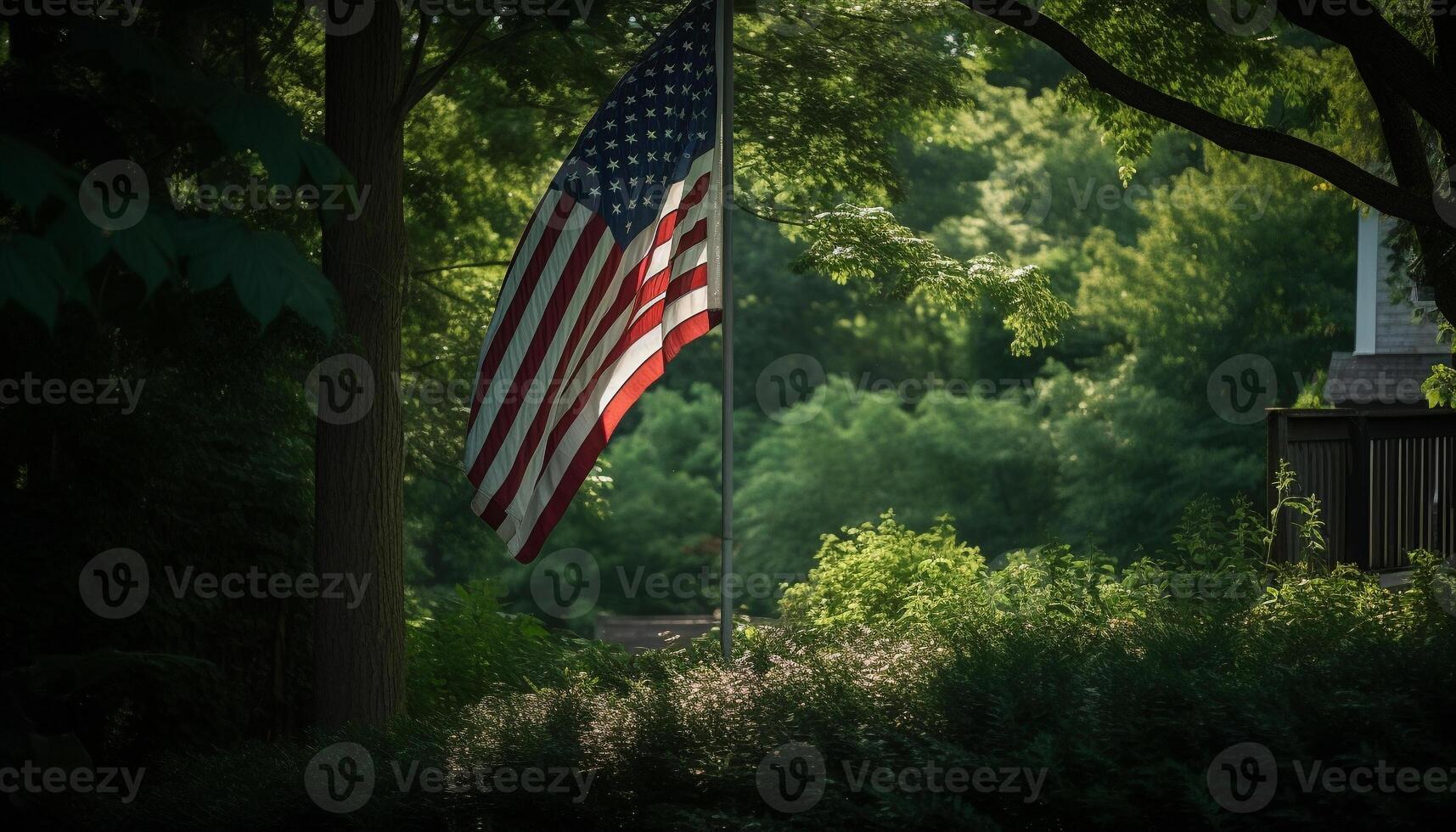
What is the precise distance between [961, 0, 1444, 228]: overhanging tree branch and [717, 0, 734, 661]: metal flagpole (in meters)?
1.44

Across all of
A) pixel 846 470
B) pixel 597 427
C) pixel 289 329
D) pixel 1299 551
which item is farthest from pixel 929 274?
pixel 846 470

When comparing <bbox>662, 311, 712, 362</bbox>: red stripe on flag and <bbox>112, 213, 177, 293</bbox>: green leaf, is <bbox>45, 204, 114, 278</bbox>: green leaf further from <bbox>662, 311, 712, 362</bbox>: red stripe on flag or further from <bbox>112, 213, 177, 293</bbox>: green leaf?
<bbox>662, 311, 712, 362</bbox>: red stripe on flag

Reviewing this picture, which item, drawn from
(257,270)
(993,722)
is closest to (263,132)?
(257,270)

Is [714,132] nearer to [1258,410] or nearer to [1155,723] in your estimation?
[1155,723]

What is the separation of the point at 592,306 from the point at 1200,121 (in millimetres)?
3769

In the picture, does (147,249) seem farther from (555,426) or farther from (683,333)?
(683,333)

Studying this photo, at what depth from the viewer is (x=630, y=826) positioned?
5.29 meters

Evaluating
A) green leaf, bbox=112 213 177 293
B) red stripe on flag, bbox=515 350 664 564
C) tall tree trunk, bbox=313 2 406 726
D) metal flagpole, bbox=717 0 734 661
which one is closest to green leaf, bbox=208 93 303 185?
green leaf, bbox=112 213 177 293

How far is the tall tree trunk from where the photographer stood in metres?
7.93

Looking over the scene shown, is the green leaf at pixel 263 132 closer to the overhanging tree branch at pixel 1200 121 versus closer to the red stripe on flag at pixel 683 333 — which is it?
the red stripe on flag at pixel 683 333

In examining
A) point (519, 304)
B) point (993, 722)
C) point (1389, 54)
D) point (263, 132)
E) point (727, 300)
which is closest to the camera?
point (263, 132)

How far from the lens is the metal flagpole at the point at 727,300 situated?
7.03 meters

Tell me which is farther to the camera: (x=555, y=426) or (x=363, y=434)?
(x=363, y=434)

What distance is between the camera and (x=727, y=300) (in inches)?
275
